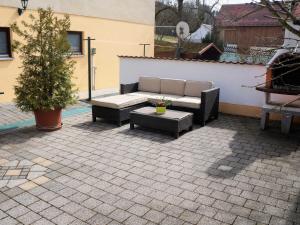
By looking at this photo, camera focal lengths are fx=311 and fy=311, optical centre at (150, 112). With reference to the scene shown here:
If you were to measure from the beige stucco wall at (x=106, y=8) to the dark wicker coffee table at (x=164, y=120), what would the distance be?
5382mm

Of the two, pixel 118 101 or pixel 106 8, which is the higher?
pixel 106 8

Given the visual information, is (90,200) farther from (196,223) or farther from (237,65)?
(237,65)

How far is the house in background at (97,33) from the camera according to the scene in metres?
9.34

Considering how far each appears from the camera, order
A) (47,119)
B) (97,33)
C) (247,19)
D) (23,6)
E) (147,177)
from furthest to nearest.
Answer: (97,33) < (23,6) < (47,119) < (147,177) < (247,19)

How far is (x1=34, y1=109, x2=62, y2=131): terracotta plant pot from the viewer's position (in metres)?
6.93

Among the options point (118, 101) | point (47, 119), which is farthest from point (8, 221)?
point (118, 101)

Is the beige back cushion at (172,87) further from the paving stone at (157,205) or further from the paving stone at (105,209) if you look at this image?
the paving stone at (105,209)

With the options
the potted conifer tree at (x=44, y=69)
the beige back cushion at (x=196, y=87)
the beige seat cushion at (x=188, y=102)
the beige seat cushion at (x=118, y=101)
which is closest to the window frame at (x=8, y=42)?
the potted conifer tree at (x=44, y=69)

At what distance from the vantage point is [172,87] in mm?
8938

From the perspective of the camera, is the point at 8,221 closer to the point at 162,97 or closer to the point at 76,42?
the point at 162,97

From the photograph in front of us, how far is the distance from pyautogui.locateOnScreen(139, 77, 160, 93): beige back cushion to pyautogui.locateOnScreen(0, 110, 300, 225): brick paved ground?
2.34 m

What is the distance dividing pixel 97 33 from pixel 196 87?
5.48 m

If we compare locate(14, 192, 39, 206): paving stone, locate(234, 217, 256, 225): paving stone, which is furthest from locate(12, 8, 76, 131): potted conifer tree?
locate(234, 217, 256, 225): paving stone

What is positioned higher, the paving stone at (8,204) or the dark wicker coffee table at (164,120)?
the dark wicker coffee table at (164,120)
